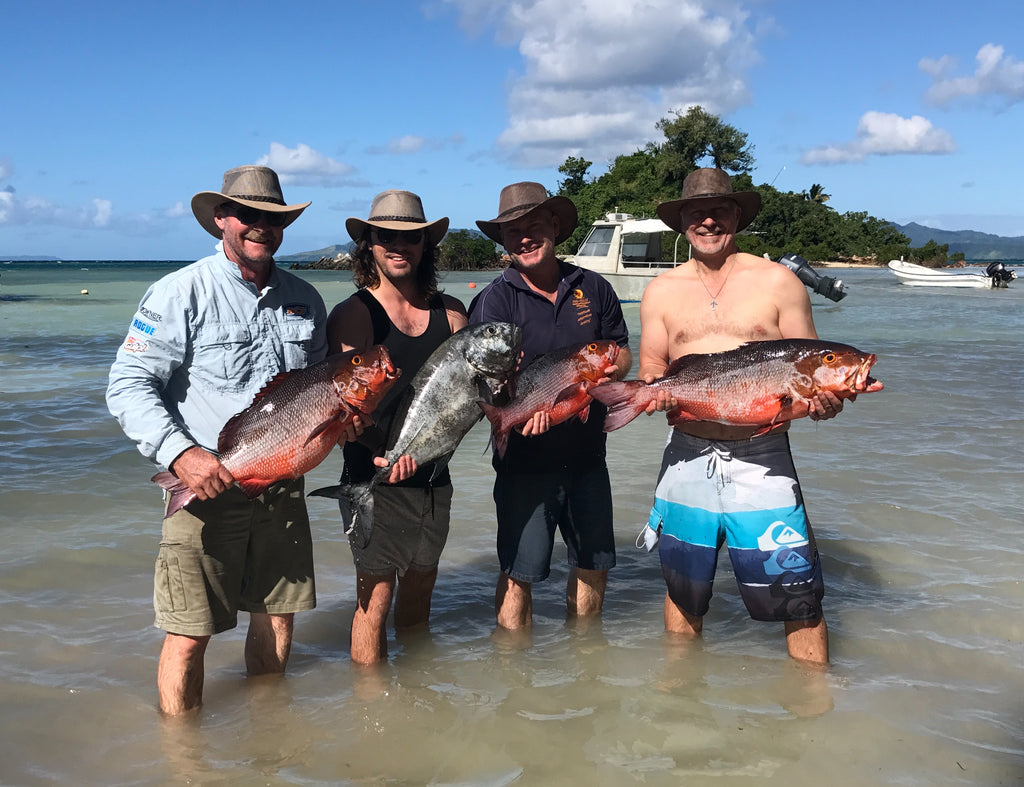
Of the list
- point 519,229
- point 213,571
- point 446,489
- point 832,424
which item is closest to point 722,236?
point 519,229

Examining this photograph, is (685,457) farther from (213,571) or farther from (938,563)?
(938,563)

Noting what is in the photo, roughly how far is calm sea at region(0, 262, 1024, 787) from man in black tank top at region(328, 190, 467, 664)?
65cm

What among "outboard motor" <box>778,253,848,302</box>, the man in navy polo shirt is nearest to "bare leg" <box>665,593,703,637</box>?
the man in navy polo shirt

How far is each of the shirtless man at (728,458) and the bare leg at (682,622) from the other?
1.40 ft

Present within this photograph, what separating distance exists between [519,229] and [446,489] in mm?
1482

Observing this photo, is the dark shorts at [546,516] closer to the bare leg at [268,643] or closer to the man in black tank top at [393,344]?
the man in black tank top at [393,344]

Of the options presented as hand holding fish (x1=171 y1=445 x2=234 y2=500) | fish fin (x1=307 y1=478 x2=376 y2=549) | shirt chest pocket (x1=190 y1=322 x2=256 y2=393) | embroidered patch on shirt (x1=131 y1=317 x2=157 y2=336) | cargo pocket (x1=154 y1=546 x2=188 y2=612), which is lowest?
cargo pocket (x1=154 y1=546 x2=188 y2=612)

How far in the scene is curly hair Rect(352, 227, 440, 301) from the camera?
4508mm

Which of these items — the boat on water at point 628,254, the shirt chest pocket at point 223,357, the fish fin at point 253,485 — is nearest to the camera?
the fish fin at point 253,485

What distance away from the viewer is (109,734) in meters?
4.17

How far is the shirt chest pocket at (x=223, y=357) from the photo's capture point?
3.81 m

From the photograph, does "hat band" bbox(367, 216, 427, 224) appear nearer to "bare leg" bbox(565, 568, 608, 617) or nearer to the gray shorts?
the gray shorts

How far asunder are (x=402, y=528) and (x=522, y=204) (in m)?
1.87

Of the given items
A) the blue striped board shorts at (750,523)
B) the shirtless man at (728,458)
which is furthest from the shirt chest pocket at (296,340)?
the blue striped board shorts at (750,523)
